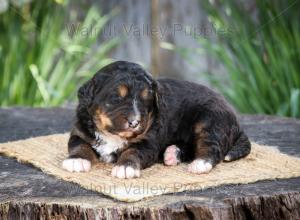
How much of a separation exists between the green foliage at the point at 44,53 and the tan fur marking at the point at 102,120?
4406mm

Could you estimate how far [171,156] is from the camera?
Result: 14.3ft

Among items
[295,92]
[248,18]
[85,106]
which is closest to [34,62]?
[248,18]

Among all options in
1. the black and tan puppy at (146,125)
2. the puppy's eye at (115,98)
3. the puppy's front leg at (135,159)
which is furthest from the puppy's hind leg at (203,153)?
the puppy's eye at (115,98)

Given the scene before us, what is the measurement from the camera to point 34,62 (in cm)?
885

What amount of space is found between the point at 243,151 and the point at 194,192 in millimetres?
942

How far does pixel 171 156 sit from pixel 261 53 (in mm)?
3908

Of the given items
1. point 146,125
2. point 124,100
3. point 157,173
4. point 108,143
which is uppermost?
point 124,100

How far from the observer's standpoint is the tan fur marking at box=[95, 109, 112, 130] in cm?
413

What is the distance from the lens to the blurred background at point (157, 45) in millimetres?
7660

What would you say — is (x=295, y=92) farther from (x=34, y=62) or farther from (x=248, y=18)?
(x=34, y=62)

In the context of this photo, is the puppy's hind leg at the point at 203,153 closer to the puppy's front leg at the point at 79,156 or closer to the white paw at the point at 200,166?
the white paw at the point at 200,166

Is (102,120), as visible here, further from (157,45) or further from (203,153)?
(157,45)

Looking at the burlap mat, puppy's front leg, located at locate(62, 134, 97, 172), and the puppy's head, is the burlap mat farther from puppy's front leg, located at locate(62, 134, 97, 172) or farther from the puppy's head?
the puppy's head

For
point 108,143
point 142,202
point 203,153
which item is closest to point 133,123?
point 108,143
